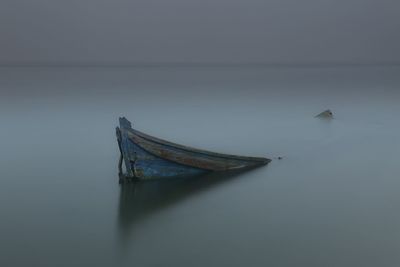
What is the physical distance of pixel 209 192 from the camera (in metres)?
6.55

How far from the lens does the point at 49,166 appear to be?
793cm

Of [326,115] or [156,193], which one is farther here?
[326,115]

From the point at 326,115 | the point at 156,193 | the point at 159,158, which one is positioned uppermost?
the point at 326,115

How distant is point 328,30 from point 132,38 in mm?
8710

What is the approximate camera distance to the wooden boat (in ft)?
20.8

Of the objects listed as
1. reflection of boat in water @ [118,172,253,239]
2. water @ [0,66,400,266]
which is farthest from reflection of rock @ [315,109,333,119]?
reflection of boat in water @ [118,172,253,239]

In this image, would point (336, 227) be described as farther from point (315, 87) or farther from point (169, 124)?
point (315, 87)

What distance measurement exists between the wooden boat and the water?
15 cm

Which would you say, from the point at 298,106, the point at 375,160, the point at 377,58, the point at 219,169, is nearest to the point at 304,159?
the point at 375,160

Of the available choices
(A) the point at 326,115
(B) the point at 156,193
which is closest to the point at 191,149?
(B) the point at 156,193

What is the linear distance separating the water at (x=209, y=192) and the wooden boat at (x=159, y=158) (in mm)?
149

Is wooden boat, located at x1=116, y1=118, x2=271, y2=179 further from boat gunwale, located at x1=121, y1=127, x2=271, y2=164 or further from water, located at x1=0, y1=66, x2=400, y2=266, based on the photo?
water, located at x1=0, y1=66, x2=400, y2=266

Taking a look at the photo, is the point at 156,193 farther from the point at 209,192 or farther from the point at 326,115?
the point at 326,115

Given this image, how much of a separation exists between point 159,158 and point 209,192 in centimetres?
69
